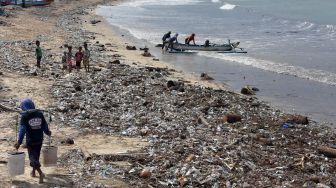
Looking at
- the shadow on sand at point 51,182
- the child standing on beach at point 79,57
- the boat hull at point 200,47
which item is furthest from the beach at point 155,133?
the boat hull at point 200,47

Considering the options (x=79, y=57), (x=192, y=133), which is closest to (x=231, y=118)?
(x=192, y=133)

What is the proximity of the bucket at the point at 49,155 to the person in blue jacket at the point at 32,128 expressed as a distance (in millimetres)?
520

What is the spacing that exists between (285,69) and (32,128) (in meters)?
24.9

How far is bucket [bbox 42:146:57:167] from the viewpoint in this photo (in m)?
12.0

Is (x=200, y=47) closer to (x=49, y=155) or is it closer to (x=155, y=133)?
(x=155, y=133)

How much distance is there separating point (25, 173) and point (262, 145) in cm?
665

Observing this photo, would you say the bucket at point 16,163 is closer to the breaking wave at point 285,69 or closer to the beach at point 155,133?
the beach at point 155,133

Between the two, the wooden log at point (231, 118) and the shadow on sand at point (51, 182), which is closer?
the shadow on sand at point (51, 182)

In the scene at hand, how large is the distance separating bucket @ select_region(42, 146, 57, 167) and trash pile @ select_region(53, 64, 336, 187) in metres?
0.85

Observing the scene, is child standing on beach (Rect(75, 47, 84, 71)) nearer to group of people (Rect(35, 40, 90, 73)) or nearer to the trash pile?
group of people (Rect(35, 40, 90, 73))

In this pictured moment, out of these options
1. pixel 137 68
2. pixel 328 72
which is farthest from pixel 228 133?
pixel 328 72

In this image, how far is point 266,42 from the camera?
47438 millimetres

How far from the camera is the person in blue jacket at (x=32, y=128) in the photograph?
1109cm

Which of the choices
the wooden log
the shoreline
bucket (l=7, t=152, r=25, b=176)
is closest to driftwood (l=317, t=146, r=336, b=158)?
the wooden log
